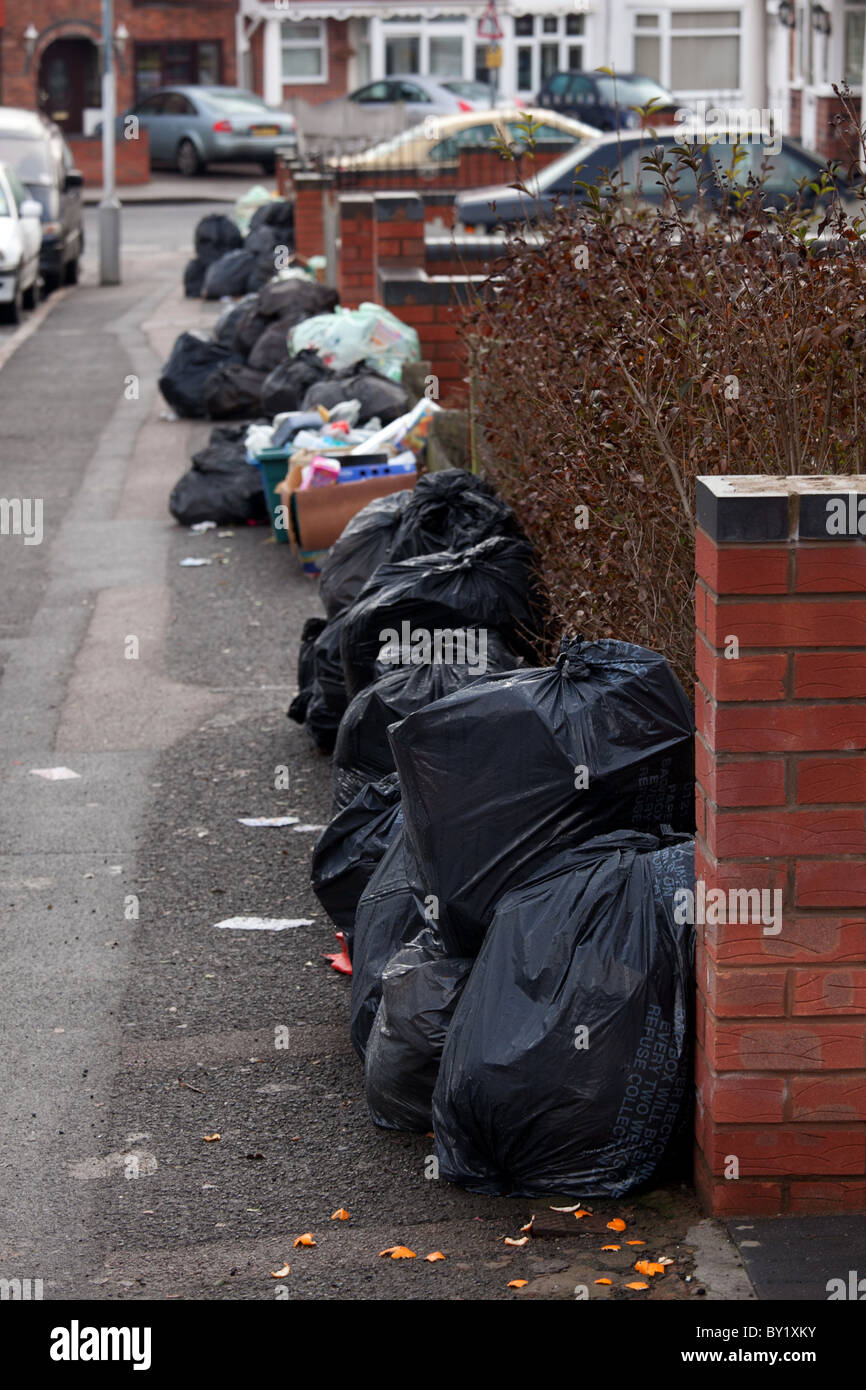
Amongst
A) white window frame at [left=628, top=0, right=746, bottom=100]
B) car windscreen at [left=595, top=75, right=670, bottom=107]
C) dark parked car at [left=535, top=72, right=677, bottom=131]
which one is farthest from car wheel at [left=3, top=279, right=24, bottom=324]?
white window frame at [left=628, top=0, right=746, bottom=100]

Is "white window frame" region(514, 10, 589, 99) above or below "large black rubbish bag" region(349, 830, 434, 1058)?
above

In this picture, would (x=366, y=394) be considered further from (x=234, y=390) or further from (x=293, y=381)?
(x=234, y=390)

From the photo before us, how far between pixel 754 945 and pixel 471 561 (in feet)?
8.61

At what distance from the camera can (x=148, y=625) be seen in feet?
27.2

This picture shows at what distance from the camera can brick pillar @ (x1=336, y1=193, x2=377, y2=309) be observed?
45.0 feet

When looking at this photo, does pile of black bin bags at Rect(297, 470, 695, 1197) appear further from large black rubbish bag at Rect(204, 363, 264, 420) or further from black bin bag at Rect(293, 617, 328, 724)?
large black rubbish bag at Rect(204, 363, 264, 420)

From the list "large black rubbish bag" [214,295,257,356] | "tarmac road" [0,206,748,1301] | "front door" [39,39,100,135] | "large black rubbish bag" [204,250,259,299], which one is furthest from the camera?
"front door" [39,39,100,135]

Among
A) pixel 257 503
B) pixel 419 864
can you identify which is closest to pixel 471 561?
pixel 419 864

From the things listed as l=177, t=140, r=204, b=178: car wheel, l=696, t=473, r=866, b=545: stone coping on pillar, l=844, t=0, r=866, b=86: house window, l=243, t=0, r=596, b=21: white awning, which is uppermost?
l=243, t=0, r=596, b=21: white awning

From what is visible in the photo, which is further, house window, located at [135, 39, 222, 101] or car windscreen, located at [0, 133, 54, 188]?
house window, located at [135, 39, 222, 101]

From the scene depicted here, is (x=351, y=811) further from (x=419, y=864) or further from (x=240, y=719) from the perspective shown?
(x=240, y=719)

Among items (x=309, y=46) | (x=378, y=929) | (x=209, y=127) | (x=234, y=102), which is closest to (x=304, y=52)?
(x=309, y=46)

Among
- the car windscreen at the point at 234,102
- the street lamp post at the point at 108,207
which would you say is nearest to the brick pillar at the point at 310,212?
the street lamp post at the point at 108,207

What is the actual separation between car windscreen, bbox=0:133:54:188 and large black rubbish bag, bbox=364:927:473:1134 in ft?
64.6
